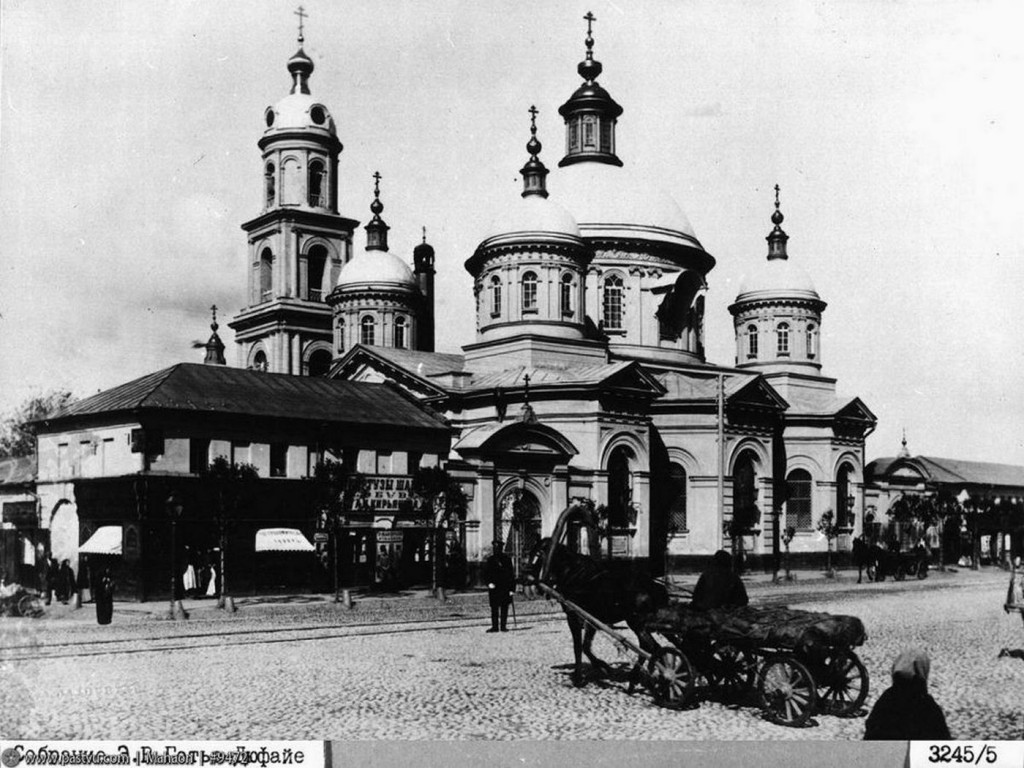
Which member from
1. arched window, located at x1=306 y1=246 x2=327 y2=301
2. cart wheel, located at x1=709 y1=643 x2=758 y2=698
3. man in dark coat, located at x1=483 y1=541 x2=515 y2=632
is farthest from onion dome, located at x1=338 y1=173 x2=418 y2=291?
cart wheel, located at x1=709 y1=643 x2=758 y2=698

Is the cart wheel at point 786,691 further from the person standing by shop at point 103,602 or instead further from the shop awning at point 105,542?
the shop awning at point 105,542

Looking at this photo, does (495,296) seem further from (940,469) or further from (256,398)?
(940,469)

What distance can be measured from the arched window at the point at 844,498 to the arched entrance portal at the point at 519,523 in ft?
72.0

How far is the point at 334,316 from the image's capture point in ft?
205

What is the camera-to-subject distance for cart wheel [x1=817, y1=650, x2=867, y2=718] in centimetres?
1289

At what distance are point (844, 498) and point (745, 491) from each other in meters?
8.67

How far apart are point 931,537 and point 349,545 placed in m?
31.4

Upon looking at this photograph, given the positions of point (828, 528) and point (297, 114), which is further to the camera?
point (297, 114)

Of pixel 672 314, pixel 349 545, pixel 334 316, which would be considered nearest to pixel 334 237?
pixel 334 316

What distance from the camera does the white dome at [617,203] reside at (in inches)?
2245

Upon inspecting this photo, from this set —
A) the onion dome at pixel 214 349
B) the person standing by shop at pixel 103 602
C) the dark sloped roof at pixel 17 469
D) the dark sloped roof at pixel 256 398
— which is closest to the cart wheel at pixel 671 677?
the person standing by shop at pixel 103 602

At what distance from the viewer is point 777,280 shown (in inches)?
2501

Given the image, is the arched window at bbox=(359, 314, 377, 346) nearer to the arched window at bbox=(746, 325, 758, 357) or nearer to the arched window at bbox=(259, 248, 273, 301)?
the arched window at bbox=(259, 248, 273, 301)

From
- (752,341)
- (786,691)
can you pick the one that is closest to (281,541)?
(786,691)
